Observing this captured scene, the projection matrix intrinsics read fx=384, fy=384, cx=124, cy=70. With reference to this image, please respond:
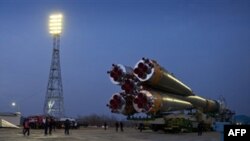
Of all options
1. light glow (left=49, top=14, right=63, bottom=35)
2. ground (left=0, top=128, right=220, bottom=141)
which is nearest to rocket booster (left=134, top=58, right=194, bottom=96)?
ground (left=0, top=128, right=220, bottom=141)

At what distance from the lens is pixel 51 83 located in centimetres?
5481

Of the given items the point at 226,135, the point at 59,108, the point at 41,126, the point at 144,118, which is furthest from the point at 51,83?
the point at 226,135

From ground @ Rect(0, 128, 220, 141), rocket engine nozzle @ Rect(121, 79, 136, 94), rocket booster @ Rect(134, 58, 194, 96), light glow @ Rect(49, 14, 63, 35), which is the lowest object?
ground @ Rect(0, 128, 220, 141)

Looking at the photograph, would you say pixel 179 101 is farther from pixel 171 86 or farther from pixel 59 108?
pixel 59 108

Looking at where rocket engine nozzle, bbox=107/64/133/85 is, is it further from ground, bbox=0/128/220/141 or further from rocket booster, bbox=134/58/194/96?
ground, bbox=0/128/220/141

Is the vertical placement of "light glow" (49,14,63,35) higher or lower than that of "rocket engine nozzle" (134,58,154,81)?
higher

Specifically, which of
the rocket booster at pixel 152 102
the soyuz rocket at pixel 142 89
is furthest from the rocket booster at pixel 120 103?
the rocket booster at pixel 152 102

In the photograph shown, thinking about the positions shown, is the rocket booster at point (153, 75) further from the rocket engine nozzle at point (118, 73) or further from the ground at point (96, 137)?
the ground at point (96, 137)

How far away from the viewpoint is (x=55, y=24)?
2186 inches

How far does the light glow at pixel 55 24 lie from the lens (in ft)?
181

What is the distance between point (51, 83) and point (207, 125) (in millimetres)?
22507

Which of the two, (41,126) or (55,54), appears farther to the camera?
(55,54)

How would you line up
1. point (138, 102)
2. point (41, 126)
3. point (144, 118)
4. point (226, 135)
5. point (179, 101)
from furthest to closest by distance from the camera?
1. point (41, 126)
2. point (179, 101)
3. point (144, 118)
4. point (138, 102)
5. point (226, 135)

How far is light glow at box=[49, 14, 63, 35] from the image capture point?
55219 millimetres
